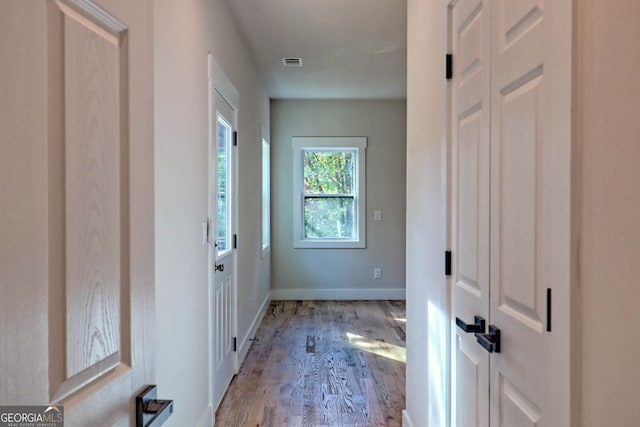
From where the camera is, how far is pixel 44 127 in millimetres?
566

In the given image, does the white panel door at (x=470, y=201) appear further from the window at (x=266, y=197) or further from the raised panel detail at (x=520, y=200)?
the window at (x=266, y=197)

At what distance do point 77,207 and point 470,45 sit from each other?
4.37 feet

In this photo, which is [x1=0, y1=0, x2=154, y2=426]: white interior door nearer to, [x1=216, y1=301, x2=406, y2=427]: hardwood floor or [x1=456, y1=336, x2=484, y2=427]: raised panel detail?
[x1=456, y1=336, x2=484, y2=427]: raised panel detail

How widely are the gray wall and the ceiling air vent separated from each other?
1428 mm

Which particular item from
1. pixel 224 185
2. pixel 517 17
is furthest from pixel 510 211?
pixel 224 185

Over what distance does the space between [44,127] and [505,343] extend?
120cm

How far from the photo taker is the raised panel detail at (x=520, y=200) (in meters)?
0.94

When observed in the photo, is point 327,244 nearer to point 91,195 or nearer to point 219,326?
point 219,326

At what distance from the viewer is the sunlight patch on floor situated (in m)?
3.50

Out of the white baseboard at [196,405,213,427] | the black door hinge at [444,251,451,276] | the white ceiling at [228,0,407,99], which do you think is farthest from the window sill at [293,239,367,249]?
the black door hinge at [444,251,451,276]

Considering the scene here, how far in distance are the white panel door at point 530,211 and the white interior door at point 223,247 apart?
183 centimetres

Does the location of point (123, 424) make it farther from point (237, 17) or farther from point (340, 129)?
point (340, 129)

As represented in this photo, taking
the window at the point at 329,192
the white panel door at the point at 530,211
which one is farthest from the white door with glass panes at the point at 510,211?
the window at the point at 329,192

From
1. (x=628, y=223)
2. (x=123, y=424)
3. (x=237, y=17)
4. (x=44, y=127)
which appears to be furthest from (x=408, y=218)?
(x=237, y=17)
